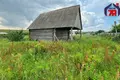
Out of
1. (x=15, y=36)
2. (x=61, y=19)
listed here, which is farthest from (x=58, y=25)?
(x=15, y=36)

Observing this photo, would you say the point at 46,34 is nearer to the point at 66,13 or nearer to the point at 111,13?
the point at 66,13

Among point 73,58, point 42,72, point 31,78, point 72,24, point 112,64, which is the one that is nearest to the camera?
point 31,78

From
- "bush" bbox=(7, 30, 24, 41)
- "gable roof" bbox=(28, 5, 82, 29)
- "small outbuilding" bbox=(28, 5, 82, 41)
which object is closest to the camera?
"gable roof" bbox=(28, 5, 82, 29)

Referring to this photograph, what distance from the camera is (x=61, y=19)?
22.1 meters

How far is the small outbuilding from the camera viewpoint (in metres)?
20.8

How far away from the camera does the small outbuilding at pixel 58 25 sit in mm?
20833

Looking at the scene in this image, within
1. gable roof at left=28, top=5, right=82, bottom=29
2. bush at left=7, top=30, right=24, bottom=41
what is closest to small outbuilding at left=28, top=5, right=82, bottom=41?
gable roof at left=28, top=5, right=82, bottom=29

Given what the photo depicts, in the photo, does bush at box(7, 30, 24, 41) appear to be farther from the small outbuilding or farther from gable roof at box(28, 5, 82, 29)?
gable roof at box(28, 5, 82, 29)

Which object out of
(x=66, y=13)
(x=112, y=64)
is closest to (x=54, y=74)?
(x=112, y=64)

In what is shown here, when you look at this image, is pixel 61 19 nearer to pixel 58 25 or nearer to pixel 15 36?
pixel 58 25

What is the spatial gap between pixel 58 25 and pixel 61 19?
1.25 m

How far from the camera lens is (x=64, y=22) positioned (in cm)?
2094

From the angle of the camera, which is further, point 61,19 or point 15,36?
point 15,36

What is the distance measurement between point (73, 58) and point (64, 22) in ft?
52.5
